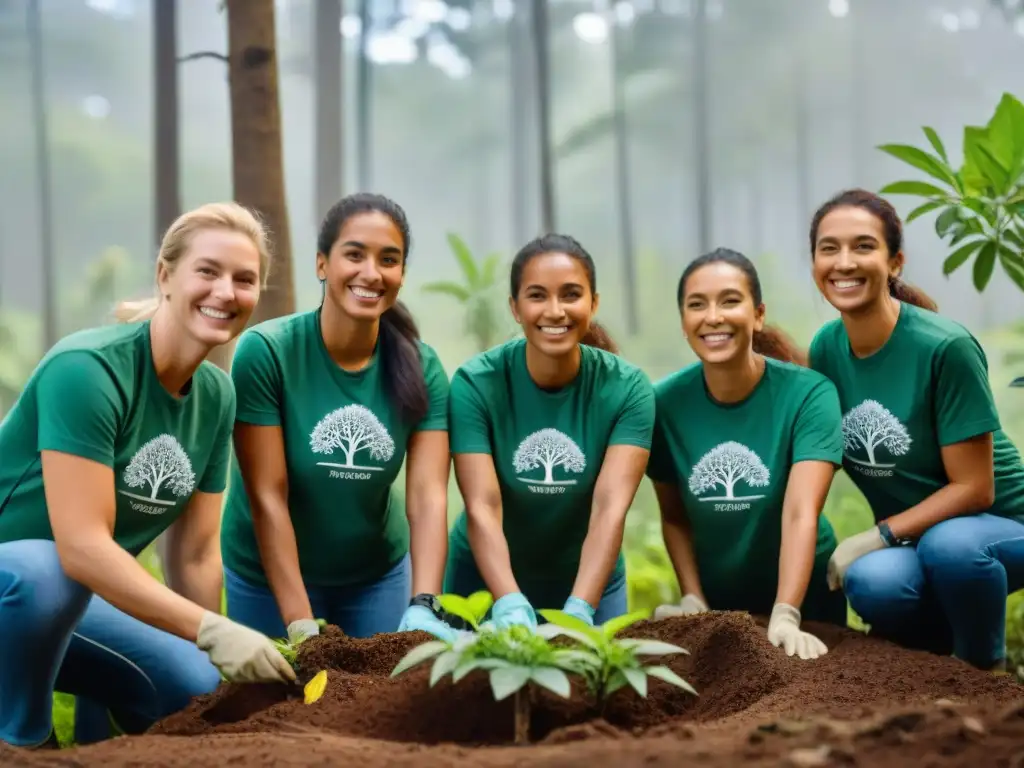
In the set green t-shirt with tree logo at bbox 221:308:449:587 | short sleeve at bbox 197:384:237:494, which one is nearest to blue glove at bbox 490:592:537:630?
green t-shirt with tree logo at bbox 221:308:449:587

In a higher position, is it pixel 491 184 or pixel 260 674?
pixel 491 184

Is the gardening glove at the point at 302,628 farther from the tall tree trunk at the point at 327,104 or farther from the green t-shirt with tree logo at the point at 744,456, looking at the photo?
the tall tree trunk at the point at 327,104

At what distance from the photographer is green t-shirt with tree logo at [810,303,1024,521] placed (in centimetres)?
217

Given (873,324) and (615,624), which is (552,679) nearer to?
(615,624)

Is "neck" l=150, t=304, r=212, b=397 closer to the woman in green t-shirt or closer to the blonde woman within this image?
the blonde woman

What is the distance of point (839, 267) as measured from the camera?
2.21 meters

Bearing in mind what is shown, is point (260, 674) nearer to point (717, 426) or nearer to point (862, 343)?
point (717, 426)

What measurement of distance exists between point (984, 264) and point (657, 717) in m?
1.39

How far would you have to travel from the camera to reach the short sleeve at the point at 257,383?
6.86 ft

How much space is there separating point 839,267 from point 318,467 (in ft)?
4.01

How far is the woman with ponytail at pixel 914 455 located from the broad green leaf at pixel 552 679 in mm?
1105

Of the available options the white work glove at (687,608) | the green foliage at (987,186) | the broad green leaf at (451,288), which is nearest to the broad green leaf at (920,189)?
the green foliage at (987,186)

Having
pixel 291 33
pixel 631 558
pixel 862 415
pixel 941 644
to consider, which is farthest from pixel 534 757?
pixel 291 33

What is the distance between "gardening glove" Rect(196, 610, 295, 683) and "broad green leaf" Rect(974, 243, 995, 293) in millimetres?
1762
